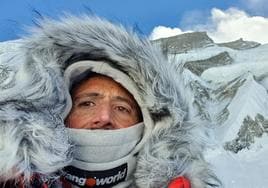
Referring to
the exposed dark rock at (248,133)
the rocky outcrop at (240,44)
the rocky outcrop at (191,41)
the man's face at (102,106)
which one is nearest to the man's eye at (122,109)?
the man's face at (102,106)

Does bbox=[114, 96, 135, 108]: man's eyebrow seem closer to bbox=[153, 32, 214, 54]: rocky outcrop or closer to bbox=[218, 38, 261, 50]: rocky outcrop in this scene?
bbox=[153, 32, 214, 54]: rocky outcrop

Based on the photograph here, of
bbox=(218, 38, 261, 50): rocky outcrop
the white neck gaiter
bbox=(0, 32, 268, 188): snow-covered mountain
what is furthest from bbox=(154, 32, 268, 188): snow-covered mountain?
the white neck gaiter

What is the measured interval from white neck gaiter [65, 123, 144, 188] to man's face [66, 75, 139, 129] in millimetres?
33

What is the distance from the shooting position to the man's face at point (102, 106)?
148 centimetres

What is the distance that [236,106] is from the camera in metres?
10.7

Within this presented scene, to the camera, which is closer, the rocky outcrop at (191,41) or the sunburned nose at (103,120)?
the sunburned nose at (103,120)

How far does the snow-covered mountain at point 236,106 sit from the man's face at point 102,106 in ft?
0.60

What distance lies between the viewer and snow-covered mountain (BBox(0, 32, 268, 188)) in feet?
24.3

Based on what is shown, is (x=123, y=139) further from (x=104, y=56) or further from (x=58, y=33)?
(x=58, y=33)

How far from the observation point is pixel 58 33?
151 centimetres

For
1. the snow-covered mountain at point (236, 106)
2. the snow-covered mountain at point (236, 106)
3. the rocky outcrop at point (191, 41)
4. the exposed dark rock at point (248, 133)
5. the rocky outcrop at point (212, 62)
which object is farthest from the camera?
the rocky outcrop at point (191, 41)

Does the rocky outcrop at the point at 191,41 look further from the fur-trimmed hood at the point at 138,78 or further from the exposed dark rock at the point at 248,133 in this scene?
the fur-trimmed hood at the point at 138,78

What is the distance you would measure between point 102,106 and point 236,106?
939 cm

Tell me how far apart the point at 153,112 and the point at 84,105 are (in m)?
0.19
